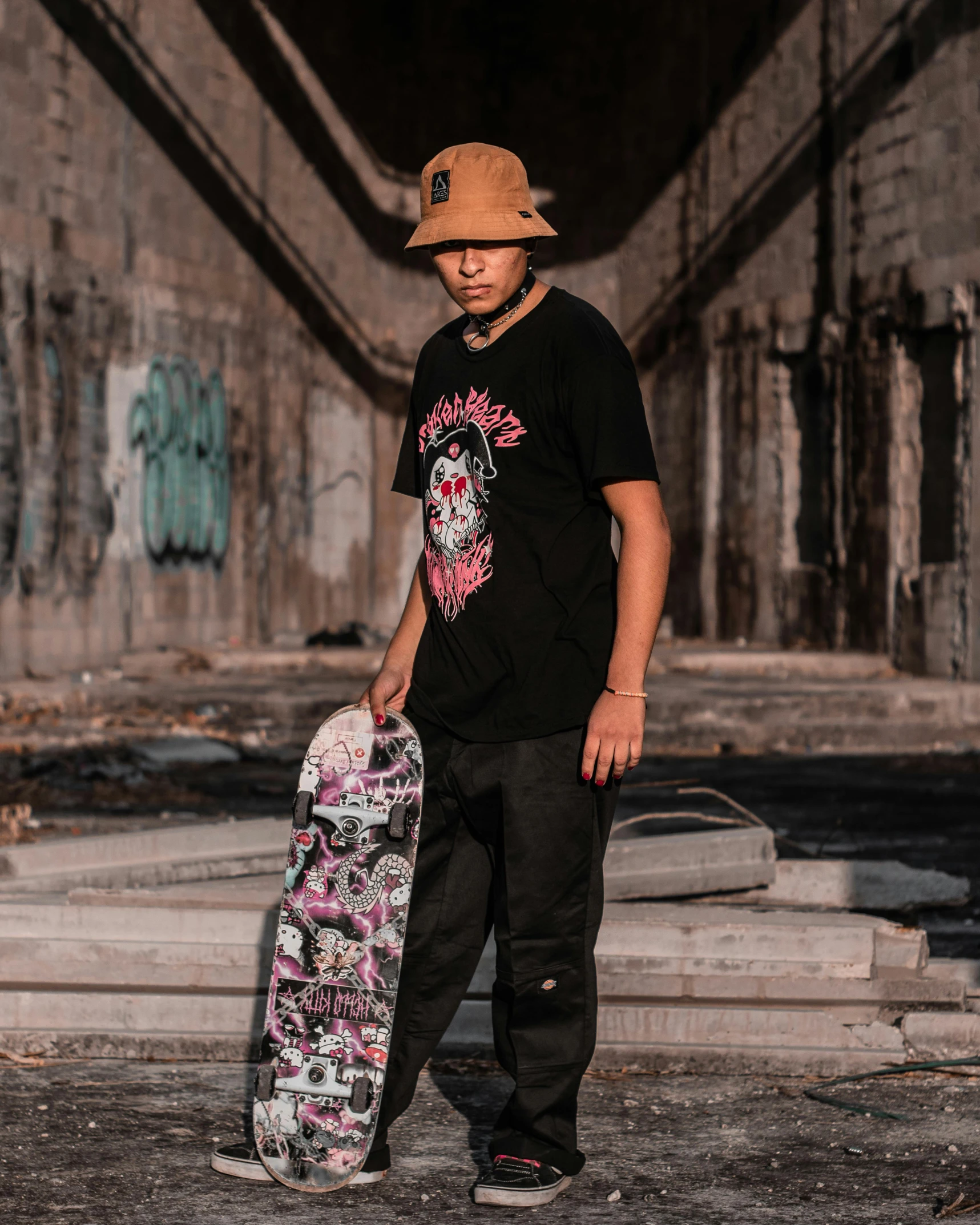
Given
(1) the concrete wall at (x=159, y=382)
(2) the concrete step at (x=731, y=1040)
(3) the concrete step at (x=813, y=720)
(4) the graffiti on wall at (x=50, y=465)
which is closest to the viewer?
(2) the concrete step at (x=731, y=1040)

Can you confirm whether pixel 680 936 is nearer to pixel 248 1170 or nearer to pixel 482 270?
pixel 248 1170

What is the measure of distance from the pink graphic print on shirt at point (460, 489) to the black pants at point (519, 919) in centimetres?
29

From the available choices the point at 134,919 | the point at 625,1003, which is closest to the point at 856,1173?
the point at 625,1003

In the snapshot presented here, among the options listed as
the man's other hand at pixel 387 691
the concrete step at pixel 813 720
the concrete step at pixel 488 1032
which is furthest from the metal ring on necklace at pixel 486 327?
the concrete step at pixel 813 720

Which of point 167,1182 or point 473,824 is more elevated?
point 473,824

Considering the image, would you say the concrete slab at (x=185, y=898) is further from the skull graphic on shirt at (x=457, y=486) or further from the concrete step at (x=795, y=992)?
the skull graphic on shirt at (x=457, y=486)

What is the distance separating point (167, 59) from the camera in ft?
45.8

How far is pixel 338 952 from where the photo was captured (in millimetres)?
2918

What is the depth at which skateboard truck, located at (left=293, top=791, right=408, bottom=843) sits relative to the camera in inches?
115

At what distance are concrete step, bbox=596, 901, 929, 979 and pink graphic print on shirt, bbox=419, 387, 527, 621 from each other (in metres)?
1.17

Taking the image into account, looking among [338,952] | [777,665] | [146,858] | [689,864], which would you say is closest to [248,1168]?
[338,952]

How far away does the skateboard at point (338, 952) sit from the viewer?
2832mm

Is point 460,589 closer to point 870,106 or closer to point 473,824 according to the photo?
point 473,824

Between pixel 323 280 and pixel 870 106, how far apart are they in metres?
6.75
